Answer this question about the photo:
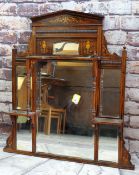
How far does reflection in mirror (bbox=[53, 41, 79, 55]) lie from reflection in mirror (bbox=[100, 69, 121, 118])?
433mm

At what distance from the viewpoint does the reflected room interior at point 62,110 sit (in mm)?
3723

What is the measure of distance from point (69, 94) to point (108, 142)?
790mm

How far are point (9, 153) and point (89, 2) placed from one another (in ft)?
7.44

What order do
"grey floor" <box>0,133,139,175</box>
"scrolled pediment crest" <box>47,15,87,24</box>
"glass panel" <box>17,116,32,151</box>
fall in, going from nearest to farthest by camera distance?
"grey floor" <box>0,133,139,175</box>
"scrolled pediment crest" <box>47,15,87,24</box>
"glass panel" <box>17,116,32,151</box>

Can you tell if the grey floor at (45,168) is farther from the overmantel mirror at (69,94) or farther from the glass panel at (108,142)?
the glass panel at (108,142)

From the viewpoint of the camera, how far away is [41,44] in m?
3.67

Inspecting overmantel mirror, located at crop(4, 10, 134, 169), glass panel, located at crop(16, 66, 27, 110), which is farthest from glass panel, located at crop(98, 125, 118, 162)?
glass panel, located at crop(16, 66, 27, 110)

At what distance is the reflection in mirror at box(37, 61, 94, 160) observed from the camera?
12.3ft

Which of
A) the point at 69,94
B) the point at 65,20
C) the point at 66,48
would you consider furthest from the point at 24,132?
the point at 65,20

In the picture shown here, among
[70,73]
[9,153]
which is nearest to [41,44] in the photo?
[70,73]

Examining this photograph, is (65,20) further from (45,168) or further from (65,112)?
(45,168)

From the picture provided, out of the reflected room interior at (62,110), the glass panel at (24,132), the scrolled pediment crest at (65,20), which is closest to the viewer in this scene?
the scrolled pediment crest at (65,20)

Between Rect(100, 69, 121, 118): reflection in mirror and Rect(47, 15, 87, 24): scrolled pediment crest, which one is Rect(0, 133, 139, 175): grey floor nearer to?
Rect(100, 69, 121, 118): reflection in mirror

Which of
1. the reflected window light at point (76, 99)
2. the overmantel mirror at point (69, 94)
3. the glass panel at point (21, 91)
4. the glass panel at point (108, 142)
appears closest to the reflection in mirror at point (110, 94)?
the overmantel mirror at point (69, 94)
